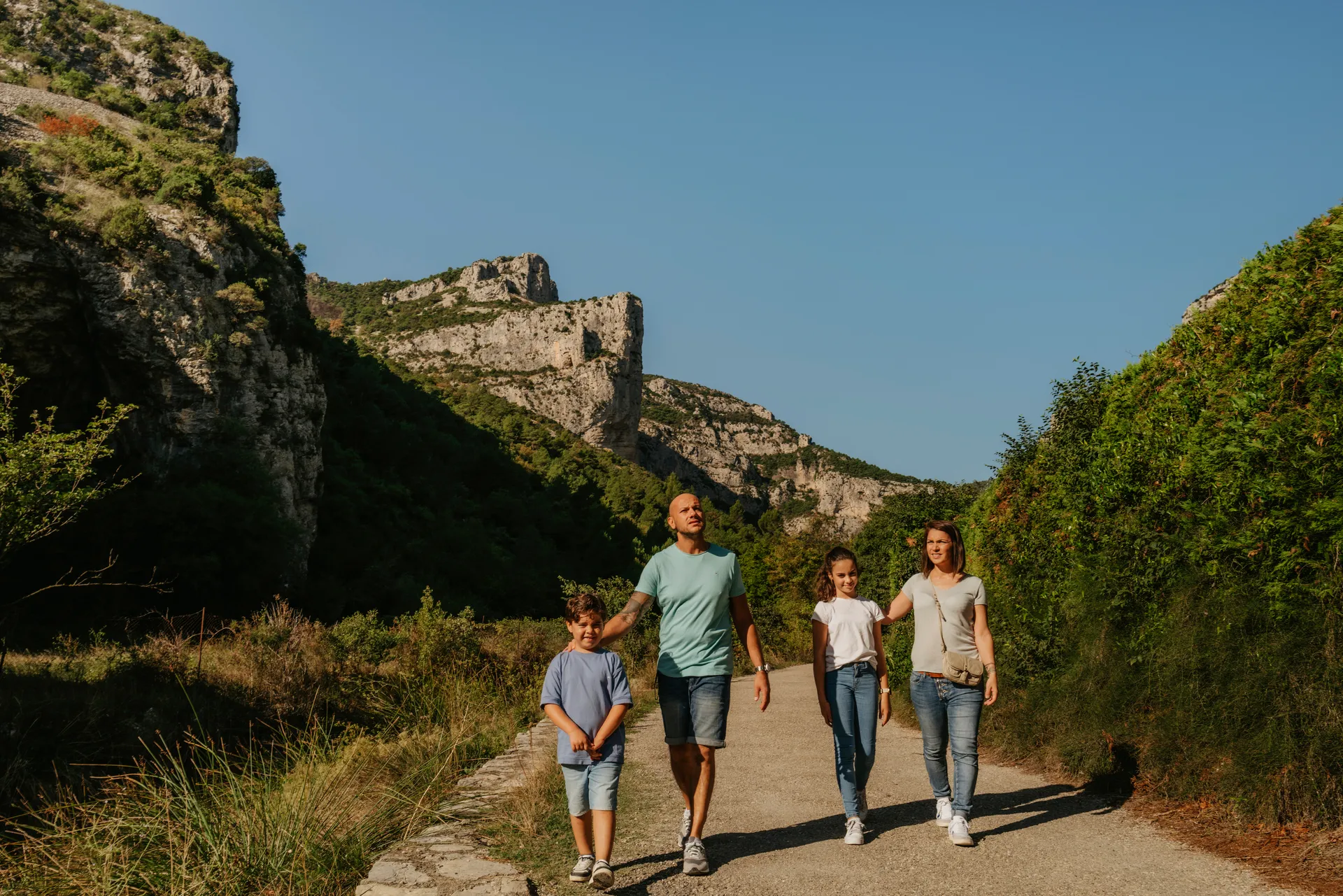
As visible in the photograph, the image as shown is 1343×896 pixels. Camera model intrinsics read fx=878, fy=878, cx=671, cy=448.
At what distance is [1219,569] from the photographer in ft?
18.8

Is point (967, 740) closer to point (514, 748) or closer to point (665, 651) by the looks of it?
point (665, 651)

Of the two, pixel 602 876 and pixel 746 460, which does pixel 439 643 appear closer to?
pixel 602 876

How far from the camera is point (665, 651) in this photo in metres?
4.68

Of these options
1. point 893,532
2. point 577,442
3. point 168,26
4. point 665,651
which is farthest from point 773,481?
point 665,651

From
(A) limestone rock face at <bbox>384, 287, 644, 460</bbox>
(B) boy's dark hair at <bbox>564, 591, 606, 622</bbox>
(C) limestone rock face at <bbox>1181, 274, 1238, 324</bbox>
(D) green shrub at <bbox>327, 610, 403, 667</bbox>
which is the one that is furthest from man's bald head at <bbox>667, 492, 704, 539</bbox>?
(A) limestone rock face at <bbox>384, 287, 644, 460</bbox>

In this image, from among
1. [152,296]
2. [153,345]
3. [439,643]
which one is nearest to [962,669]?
[439,643]

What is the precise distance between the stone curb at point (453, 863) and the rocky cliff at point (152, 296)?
21.4 m

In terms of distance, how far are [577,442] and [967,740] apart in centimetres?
8389

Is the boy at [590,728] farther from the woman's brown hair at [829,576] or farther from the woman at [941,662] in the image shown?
the woman at [941,662]

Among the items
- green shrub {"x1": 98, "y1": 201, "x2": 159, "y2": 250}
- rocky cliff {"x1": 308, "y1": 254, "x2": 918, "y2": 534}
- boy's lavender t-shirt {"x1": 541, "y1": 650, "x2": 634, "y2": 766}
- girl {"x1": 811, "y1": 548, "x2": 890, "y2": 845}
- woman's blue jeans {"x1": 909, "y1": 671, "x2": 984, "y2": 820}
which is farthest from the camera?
rocky cliff {"x1": 308, "y1": 254, "x2": 918, "y2": 534}

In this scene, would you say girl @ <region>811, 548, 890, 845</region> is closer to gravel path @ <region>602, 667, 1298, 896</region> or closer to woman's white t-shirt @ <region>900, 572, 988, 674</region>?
woman's white t-shirt @ <region>900, 572, 988, 674</region>

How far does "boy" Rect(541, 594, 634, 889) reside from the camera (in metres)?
4.14

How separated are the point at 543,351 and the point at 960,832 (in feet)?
307

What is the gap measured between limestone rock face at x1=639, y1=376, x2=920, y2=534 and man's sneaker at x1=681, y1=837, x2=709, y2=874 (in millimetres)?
93512
